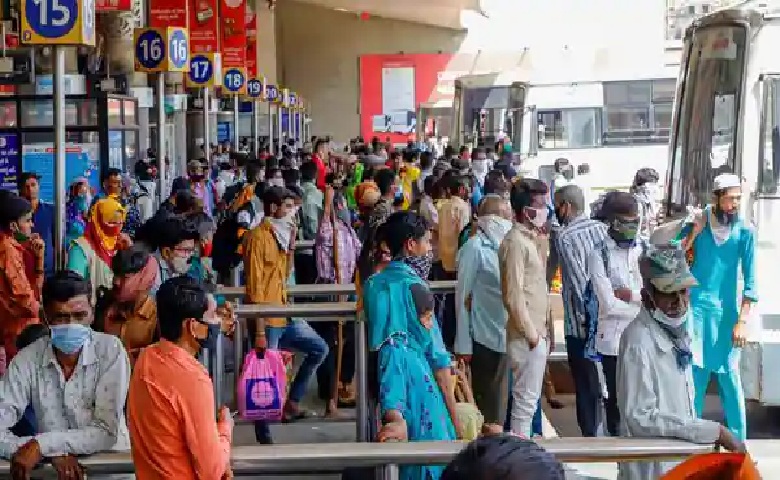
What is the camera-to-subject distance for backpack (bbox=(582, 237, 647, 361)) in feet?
25.1

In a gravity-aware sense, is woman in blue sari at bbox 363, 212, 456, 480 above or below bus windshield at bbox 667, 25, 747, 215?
below

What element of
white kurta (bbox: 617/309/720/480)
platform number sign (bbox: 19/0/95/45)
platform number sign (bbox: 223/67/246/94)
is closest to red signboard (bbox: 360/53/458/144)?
platform number sign (bbox: 223/67/246/94)

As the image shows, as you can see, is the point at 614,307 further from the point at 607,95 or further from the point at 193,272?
the point at 607,95

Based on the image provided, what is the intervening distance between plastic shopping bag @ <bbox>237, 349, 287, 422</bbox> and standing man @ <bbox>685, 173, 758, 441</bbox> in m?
2.57

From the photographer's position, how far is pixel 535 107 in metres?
24.3

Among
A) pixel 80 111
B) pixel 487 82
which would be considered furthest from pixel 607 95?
pixel 80 111

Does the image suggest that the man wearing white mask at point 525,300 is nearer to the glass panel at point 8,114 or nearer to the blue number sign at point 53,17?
the blue number sign at point 53,17

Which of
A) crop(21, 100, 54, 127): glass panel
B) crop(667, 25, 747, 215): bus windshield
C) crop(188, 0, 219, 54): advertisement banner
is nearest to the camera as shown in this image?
crop(667, 25, 747, 215): bus windshield

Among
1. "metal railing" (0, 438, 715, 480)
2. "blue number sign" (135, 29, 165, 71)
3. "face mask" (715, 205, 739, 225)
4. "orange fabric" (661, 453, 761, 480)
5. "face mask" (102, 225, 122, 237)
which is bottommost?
"metal railing" (0, 438, 715, 480)

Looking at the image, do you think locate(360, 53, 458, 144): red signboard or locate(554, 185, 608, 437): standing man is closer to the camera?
Result: locate(554, 185, 608, 437): standing man

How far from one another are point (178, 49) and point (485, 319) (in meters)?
9.14

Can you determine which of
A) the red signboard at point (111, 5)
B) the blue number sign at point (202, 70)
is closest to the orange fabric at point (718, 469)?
the red signboard at point (111, 5)

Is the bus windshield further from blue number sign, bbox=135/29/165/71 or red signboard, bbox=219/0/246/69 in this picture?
red signboard, bbox=219/0/246/69

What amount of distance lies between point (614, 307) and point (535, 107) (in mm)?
17063
